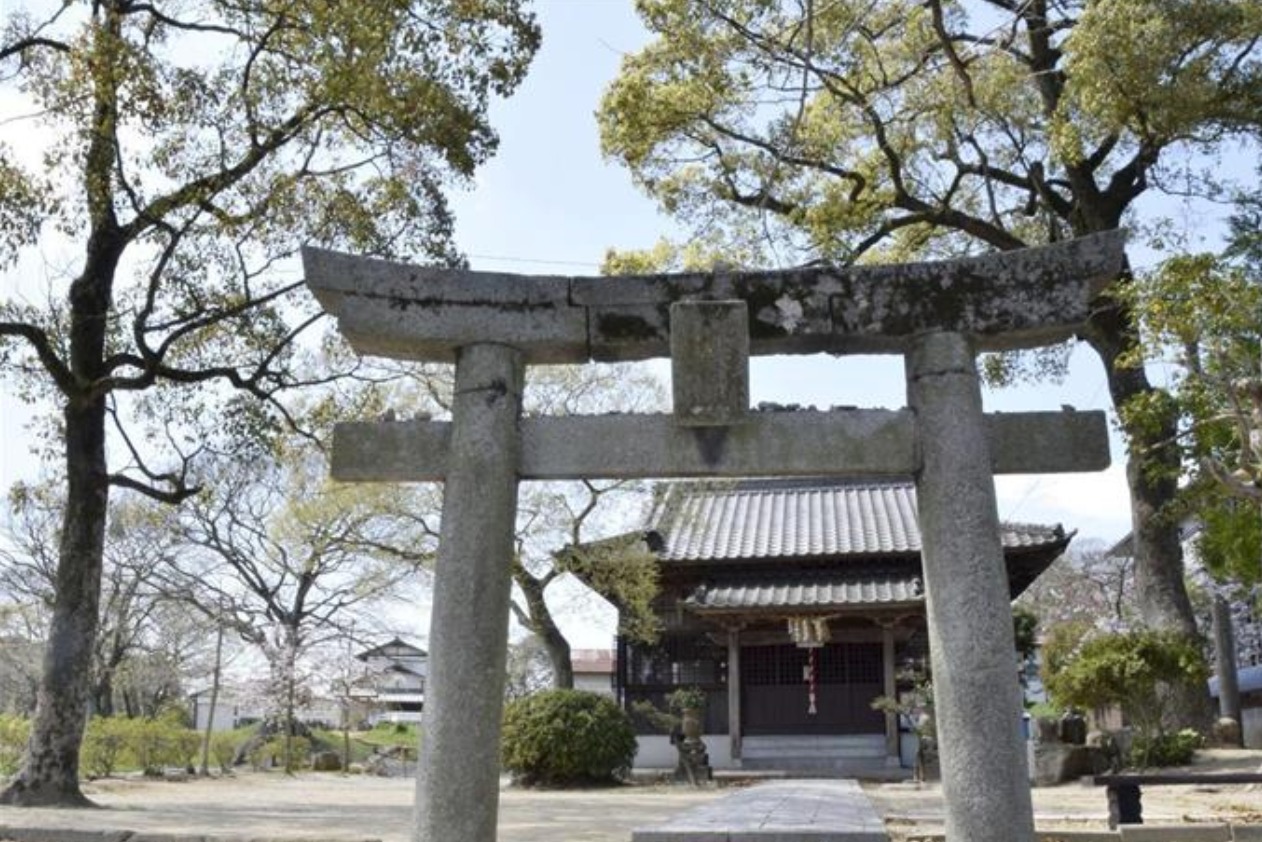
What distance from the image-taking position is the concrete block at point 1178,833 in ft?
25.8

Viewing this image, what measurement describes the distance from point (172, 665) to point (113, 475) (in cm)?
2729

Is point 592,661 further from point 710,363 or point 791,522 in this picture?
point 710,363

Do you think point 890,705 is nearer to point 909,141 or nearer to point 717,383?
point 909,141

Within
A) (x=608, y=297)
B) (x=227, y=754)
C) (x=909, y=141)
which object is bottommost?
(x=227, y=754)

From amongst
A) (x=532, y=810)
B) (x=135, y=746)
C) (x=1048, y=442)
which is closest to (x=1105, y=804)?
(x=532, y=810)

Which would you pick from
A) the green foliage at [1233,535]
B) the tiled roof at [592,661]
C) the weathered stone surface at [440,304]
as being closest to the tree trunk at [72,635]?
the weathered stone surface at [440,304]

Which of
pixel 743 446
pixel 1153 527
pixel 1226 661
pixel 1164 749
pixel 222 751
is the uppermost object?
pixel 1153 527

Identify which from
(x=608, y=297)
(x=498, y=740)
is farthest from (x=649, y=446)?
(x=498, y=740)

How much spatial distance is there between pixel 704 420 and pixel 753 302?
2.40ft

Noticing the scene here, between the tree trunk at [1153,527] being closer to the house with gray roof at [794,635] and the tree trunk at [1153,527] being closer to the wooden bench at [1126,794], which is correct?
the house with gray roof at [794,635]

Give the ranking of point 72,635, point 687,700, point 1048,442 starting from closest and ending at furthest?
point 1048,442
point 72,635
point 687,700

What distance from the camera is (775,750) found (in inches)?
852

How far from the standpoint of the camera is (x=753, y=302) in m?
5.66

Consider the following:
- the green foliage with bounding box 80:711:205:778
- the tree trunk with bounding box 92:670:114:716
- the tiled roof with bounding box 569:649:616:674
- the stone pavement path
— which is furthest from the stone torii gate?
the tiled roof with bounding box 569:649:616:674
